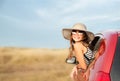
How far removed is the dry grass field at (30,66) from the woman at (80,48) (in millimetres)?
14599

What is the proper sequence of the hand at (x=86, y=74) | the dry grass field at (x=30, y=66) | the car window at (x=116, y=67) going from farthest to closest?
the dry grass field at (x=30, y=66) < the hand at (x=86, y=74) < the car window at (x=116, y=67)

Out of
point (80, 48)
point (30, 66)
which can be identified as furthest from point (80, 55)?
point (30, 66)

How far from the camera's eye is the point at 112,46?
631cm

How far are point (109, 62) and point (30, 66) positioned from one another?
25.1 meters

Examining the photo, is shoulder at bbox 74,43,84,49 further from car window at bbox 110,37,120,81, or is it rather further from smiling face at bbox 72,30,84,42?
car window at bbox 110,37,120,81

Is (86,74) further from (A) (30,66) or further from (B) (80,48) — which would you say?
(A) (30,66)

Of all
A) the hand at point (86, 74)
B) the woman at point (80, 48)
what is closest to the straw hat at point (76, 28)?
the woman at point (80, 48)

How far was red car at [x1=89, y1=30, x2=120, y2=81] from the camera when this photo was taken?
6.09m

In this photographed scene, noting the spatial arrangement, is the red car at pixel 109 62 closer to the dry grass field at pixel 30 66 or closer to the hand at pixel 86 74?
the hand at pixel 86 74

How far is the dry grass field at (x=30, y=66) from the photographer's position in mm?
23516

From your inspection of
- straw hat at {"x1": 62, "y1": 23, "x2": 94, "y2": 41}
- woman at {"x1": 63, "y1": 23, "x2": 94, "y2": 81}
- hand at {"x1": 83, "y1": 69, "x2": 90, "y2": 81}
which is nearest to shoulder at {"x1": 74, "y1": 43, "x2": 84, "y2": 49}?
woman at {"x1": 63, "y1": 23, "x2": 94, "y2": 81}

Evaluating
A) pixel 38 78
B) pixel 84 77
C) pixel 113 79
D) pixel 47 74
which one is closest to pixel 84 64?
pixel 84 77

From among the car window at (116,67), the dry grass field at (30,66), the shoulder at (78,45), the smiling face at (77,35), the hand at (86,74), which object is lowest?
the dry grass field at (30,66)

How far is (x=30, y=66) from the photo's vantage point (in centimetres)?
3114
